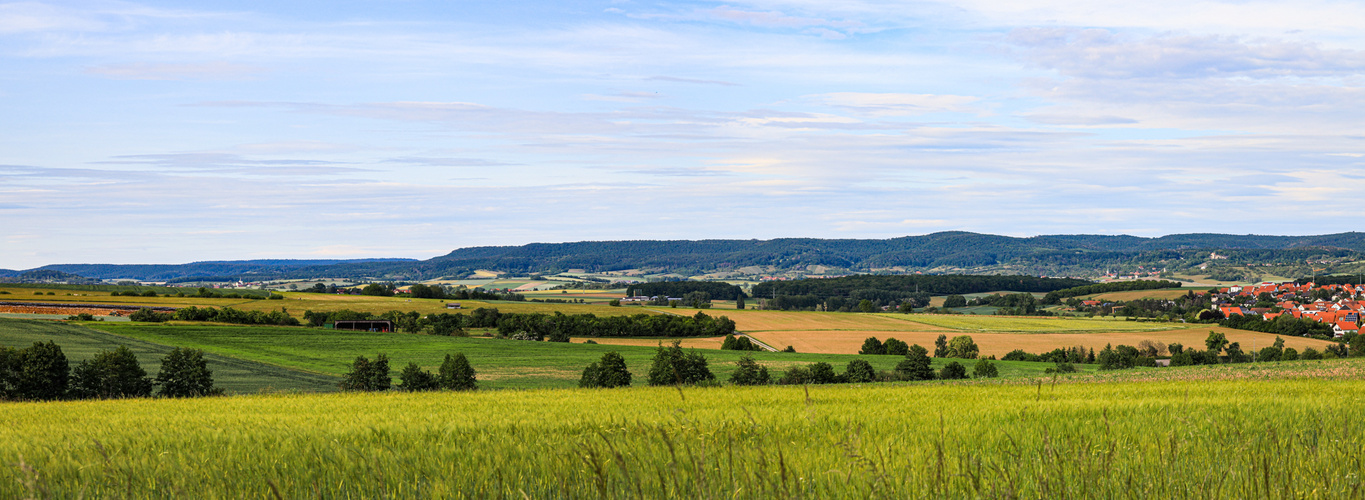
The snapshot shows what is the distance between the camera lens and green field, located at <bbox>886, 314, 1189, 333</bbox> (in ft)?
312

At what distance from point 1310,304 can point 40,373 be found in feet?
497

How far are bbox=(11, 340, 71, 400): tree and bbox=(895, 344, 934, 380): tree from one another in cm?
4302

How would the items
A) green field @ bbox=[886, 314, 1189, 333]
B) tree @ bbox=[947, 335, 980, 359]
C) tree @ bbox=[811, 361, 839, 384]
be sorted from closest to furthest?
1. tree @ bbox=[811, 361, 839, 384]
2. tree @ bbox=[947, 335, 980, 359]
3. green field @ bbox=[886, 314, 1189, 333]

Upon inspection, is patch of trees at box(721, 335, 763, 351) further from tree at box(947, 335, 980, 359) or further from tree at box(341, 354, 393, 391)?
tree at box(341, 354, 393, 391)

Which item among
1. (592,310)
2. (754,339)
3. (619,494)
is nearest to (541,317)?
(592,310)

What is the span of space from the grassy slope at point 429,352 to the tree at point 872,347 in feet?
18.1

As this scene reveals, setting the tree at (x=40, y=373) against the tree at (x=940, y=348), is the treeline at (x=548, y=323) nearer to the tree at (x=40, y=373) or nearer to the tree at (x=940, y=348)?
the tree at (x=940, y=348)

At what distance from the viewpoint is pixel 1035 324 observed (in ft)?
340

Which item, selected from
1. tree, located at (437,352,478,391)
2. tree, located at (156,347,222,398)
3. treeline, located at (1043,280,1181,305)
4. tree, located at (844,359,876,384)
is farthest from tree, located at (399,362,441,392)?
treeline, located at (1043,280,1181,305)

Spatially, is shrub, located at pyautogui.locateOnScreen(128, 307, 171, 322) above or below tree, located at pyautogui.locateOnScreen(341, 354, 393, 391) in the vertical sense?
above

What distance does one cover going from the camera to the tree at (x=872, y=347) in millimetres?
77250

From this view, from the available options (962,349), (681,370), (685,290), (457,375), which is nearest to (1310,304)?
(962,349)

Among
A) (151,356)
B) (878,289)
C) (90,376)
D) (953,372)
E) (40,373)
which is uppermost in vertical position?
(878,289)

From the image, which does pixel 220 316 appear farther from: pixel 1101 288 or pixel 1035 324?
pixel 1101 288
